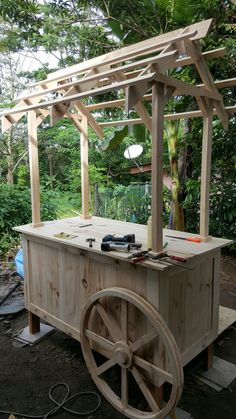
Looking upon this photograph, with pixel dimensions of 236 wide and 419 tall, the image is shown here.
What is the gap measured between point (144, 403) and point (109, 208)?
16.2 ft

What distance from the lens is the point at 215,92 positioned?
2.18 m

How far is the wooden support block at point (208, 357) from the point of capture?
7.83ft

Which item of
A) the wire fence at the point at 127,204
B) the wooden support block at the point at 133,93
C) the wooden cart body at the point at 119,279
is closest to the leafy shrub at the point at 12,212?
the wire fence at the point at 127,204

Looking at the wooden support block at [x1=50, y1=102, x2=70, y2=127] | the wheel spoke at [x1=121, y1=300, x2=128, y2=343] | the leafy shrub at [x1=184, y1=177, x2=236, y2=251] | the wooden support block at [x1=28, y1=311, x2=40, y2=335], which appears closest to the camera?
the wheel spoke at [x1=121, y1=300, x2=128, y2=343]

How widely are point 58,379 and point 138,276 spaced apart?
1193 mm

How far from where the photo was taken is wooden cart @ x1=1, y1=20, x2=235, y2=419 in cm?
173

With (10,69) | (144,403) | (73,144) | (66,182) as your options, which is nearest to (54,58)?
(10,69)

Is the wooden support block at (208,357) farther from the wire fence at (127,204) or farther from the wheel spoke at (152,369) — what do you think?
the wire fence at (127,204)

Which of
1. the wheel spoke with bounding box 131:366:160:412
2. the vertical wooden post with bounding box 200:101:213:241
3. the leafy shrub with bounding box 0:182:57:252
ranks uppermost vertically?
the vertical wooden post with bounding box 200:101:213:241

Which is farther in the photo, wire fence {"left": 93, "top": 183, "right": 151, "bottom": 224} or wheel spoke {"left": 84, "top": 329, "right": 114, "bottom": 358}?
wire fence {"left": 93, "top": 183, "right": 151, "bottom": 224}

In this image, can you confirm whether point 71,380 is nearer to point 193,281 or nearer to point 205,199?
point 193,281

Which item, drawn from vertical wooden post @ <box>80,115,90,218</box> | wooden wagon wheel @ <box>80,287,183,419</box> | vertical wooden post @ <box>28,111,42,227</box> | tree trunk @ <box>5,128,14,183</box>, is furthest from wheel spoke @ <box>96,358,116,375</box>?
tree trunk @ <box>5,128,14,183</box>

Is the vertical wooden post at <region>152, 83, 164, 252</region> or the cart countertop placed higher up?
the vertical wooden post at <region>152, 83, 164, 252</region>

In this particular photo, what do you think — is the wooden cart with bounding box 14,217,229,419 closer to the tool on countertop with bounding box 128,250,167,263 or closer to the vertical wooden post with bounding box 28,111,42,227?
the tool on countertop with bounding box 128,250,167,263
